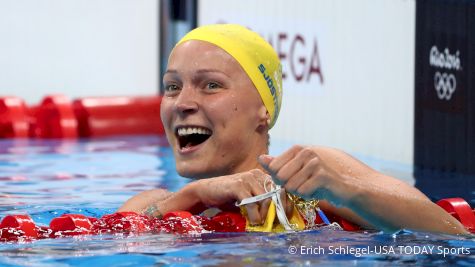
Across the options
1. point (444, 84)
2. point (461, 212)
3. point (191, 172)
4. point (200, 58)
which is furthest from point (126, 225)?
point (444, 84)

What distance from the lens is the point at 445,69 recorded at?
6.39 meters

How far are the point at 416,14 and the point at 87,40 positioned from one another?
168 inches

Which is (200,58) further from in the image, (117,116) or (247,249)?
(117,116)

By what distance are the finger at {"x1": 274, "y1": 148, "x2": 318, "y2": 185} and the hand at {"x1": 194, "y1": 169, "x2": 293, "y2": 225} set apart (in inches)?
17.9

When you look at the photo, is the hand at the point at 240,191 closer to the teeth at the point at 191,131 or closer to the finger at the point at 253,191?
the finger at the point at 253,191

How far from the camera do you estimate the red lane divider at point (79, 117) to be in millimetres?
8750

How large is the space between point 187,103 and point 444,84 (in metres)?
3.09

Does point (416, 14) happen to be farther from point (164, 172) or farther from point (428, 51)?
point (164, 172)

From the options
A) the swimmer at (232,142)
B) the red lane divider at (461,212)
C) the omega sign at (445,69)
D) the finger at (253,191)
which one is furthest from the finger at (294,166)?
the omega sign at (445,69)

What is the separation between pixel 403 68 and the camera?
22.2 ft

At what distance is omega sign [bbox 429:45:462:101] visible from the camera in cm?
629

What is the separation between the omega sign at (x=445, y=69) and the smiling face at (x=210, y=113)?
109 inches

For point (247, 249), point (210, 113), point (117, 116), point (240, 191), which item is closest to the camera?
point (247, 249)

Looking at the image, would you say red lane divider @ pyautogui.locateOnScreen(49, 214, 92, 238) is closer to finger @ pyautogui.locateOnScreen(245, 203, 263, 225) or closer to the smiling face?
the smiling face
